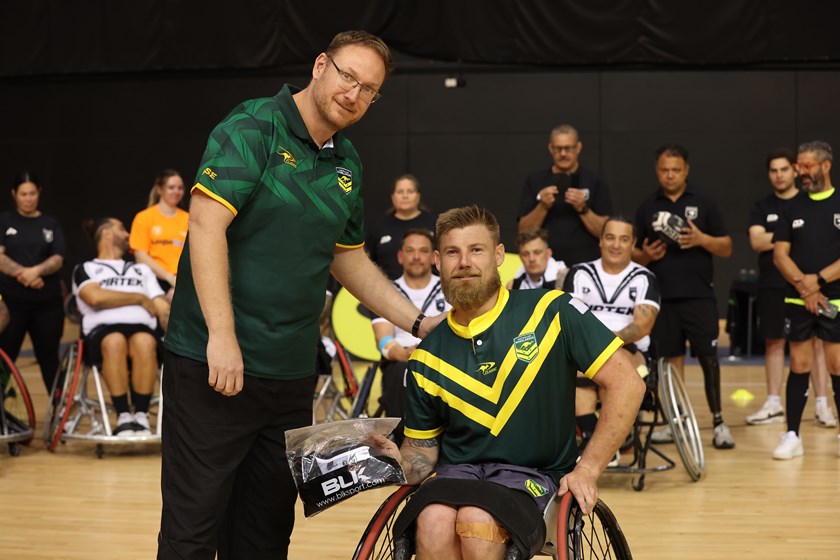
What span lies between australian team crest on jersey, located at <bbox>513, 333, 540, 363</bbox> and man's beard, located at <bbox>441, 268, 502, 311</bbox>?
0.12 m

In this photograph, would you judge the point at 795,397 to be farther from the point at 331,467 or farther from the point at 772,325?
the point at 331,467

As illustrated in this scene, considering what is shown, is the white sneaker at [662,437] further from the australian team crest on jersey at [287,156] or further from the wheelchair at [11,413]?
the australian team crest on jersey at [287,156]

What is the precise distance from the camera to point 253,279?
2312mm

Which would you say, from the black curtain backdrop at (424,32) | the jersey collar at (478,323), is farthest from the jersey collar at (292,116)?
the black curtain backdrop at (424,32)

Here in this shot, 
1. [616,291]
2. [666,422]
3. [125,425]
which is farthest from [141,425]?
[666,422]

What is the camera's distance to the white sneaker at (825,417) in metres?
6.31

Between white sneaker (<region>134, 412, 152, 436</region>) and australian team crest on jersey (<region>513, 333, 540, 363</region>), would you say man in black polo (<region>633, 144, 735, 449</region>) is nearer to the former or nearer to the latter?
white sneaker (<region>134, 412, 152, 436</region>)

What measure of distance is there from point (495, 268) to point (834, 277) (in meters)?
3.29

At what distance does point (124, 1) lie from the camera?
913 cm

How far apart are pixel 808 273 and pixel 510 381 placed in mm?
3500

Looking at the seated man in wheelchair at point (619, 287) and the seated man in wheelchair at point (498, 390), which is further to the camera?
the seated man in wheelchair at point (619, 287)

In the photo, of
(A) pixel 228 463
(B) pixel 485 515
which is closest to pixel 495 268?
(B) pixel 485 515

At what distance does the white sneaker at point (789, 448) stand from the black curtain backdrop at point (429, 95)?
378 cm

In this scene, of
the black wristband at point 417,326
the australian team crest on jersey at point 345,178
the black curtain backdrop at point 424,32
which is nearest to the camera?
the australian team crest on jersey at point 345,178
